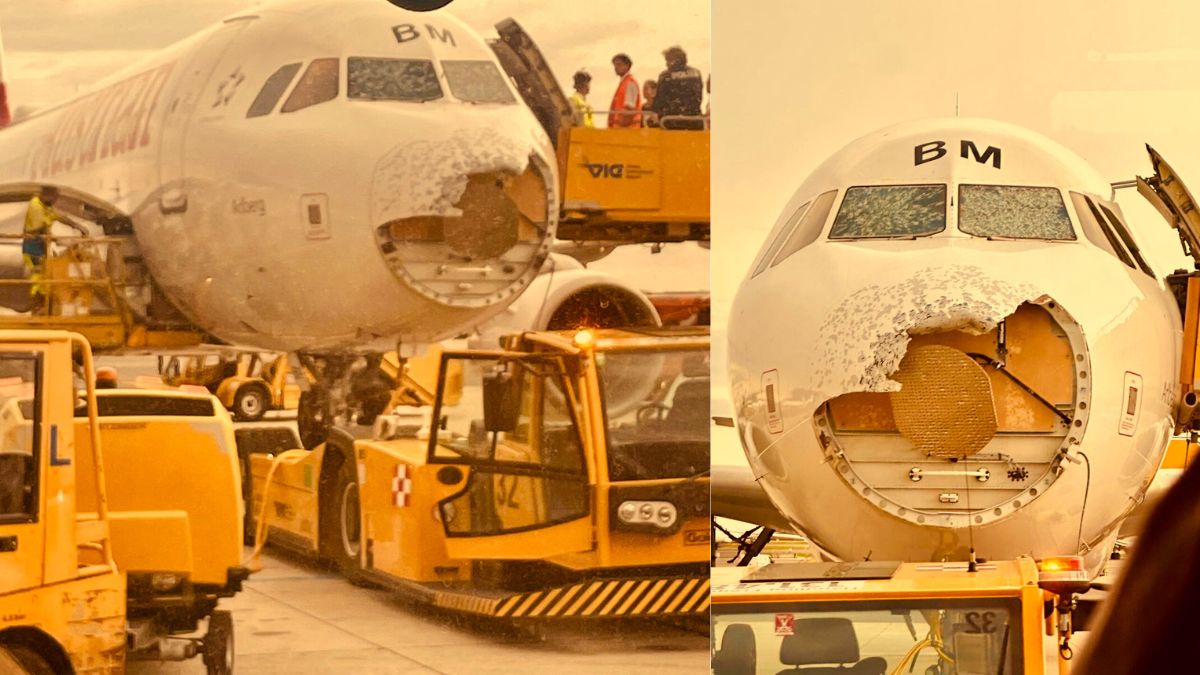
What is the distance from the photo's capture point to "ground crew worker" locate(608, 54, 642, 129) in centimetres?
272

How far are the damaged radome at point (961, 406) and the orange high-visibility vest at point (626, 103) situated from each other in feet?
8.43

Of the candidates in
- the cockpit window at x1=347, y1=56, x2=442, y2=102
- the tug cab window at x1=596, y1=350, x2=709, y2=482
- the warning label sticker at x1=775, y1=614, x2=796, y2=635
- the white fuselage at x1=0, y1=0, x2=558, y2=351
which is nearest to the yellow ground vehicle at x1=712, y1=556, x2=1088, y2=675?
the warning label sticker at x1=775, y1=614, x2=796, y2=635

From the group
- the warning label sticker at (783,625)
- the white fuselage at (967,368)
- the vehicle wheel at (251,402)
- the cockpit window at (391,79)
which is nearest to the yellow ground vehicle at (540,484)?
the vehicle wheel at (251,402)

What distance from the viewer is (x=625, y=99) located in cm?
274

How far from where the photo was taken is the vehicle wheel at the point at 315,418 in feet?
8.73

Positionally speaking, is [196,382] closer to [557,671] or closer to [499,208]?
[499,208]

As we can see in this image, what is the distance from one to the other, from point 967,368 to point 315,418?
10.4 ft

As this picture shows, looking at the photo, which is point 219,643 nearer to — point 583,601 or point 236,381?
point 236,381

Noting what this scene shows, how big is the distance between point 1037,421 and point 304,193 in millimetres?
3534

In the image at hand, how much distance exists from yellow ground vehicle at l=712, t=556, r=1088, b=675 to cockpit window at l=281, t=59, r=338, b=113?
2173mm

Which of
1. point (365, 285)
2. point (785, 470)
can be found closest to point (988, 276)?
point (785, 470)

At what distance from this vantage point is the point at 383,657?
2777 mm

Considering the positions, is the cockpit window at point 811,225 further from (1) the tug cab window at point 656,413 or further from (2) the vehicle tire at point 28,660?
(2) the vehicle tire at point 28,660

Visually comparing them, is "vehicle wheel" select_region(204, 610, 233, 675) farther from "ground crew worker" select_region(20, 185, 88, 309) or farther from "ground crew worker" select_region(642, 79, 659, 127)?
"ground crew worker" select_region(642, 79, 659, 127)
